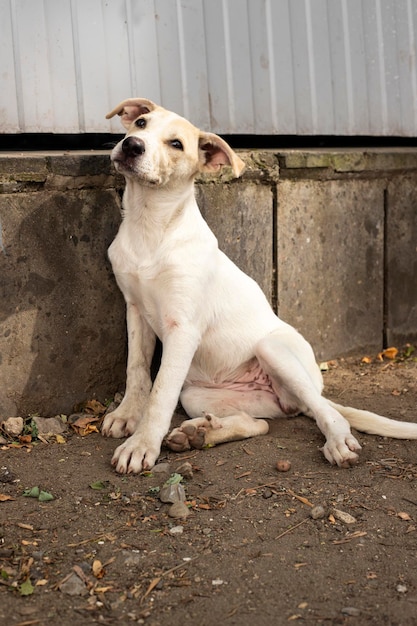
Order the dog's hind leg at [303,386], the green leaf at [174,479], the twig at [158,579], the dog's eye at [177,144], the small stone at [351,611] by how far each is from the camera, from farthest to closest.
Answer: the dog's eye at [177,144], the dog's hind leg at [303,386], the green leaf at [174,479], the twig at [158,579], the small stone at [351,611]

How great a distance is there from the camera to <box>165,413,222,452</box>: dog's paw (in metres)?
4.24

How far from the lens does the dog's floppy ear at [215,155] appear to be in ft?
14.4

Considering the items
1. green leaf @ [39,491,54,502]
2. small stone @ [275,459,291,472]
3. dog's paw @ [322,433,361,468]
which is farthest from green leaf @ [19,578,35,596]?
dog's paw @ [322,433,361,468]

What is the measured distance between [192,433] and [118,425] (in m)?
0.46

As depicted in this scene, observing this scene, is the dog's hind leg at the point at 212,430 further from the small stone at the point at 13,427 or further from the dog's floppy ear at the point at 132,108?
the dog's floppy ear at the point at 132,108

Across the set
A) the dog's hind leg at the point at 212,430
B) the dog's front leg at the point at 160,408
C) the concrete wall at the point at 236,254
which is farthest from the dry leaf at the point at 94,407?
the dog's hind leg at the point at 212,430

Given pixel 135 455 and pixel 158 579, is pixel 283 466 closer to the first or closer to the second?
pixel 135 455

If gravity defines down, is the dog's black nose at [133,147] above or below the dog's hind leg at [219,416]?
above

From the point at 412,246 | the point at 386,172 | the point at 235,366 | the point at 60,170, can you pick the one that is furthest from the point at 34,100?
the point at 412,246

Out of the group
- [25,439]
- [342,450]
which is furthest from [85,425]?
[342,450]

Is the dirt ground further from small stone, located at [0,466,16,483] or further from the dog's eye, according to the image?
the dog's eye

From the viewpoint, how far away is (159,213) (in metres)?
4.45

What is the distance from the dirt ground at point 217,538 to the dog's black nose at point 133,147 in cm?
153

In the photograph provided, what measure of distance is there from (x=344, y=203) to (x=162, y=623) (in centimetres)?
380
